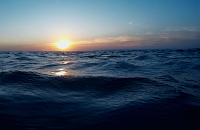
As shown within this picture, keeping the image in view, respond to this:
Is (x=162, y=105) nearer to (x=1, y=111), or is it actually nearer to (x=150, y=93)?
(x=150, y=93)

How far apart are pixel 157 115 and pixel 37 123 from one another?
2.25 metres

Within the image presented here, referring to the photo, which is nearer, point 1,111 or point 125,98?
point 1,111

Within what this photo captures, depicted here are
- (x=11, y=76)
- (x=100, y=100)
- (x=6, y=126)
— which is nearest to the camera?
(x=6, y=126)

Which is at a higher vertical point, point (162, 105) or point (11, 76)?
point (11, 76)

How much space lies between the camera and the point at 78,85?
4.38 m

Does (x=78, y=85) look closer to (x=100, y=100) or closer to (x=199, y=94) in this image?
(x=100, y=100)

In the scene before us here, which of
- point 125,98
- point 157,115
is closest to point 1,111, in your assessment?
point 125,98

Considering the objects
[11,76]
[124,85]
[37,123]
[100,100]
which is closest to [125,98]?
[100,100]

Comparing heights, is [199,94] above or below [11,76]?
below

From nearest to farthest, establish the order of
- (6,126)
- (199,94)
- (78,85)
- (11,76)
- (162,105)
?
1. (6,126)
2. (162,105)
3. (199,94)
4. (78,85)
5. (11,76)

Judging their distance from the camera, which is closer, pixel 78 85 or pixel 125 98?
pixel 125 98

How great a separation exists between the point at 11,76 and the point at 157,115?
18.9 ft

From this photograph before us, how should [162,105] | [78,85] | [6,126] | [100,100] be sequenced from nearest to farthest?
[6,126] → [162,105] → [100,100] → [78,85]

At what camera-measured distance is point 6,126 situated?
1.97 metres
